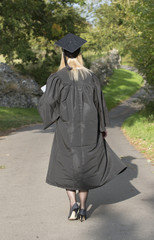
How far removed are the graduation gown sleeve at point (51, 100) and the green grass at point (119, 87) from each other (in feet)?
93.8

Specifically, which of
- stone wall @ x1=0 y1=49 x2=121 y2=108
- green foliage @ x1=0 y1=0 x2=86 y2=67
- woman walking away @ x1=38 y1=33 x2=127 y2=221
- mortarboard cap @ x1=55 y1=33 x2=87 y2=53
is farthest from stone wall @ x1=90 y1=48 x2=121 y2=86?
woman walking away @ x1=38 y1=33 x2=127 y2=221

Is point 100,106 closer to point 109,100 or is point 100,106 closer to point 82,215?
point 82,215

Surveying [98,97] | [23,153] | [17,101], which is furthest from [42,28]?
[98,97]

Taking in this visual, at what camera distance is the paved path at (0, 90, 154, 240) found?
14.7ft

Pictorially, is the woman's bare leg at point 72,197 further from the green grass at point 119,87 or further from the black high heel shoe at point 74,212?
the green grass at point 119,87

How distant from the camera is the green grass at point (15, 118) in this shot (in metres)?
18.7

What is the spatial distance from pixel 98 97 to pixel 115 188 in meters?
2.13

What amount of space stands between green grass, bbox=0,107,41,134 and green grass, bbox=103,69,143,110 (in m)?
10.4

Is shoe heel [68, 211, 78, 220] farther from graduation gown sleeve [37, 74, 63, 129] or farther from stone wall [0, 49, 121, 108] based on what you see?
stone wall [0, 49, 121, 108]

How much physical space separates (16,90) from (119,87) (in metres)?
20.5

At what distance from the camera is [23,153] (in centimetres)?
1084

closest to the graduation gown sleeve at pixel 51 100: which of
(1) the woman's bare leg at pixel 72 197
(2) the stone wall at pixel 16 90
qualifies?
(1) the woman's bare leg at pixel 72 197

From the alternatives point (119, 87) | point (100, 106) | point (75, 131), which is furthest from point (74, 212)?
point (119, 87)

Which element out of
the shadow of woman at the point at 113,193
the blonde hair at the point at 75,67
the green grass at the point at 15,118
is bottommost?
the green grass at the point at 15,118
